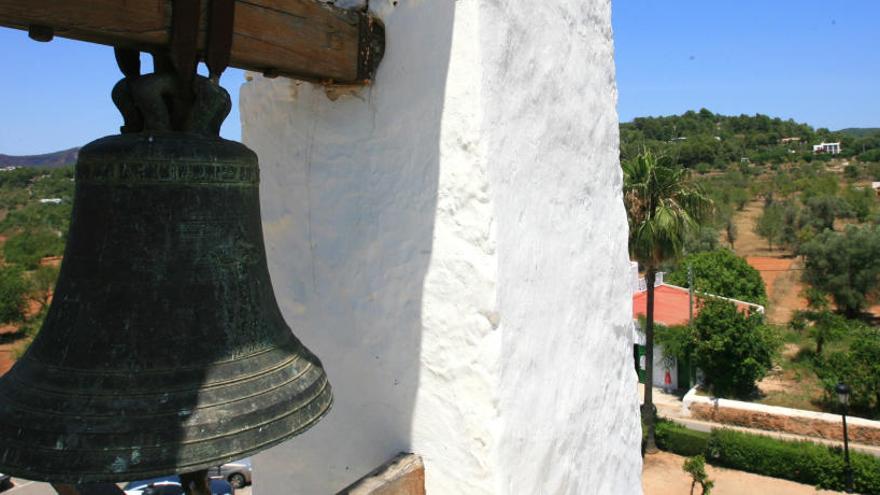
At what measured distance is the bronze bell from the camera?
1223mm

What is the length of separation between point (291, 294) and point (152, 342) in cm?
85

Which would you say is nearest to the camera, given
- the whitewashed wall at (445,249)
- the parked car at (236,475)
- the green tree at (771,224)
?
the whitewashed wall at (445,249)

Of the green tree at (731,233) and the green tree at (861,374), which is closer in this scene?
the green tree at (861,374)

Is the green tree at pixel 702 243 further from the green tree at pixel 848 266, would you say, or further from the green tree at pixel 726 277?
the green tree at pixel 726 277

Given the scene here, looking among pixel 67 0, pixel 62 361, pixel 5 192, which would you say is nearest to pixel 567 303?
pixel 62 361

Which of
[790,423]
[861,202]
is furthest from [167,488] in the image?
[861,202]

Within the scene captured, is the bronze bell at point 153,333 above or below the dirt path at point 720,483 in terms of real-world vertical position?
above

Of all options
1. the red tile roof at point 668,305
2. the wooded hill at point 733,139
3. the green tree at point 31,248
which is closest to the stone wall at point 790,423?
the red tile roof at point 668,305

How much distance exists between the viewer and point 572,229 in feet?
7.64

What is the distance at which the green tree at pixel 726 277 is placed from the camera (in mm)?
23859

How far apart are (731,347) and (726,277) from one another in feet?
25.3

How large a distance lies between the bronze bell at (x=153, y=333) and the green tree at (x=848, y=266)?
27.0 meters

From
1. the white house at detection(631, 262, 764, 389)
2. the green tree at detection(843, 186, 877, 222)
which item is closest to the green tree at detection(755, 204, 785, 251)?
the green tree at detection(843, 186, 877, 222)

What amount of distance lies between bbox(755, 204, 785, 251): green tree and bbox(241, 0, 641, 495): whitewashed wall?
38773 mm
